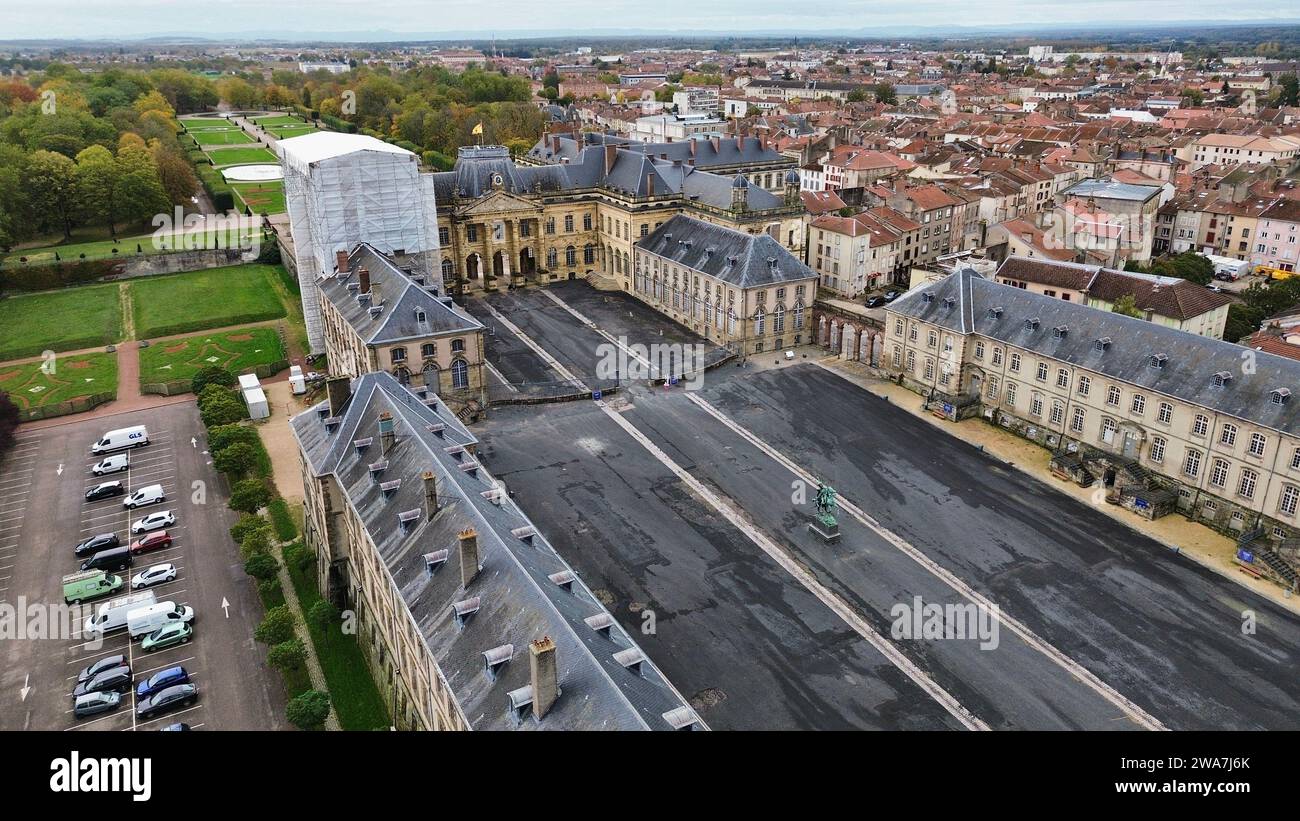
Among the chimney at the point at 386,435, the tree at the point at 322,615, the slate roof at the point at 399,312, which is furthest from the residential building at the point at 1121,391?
the tree at the point at 322,615

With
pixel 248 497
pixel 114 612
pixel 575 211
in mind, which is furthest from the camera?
pixel 575 211

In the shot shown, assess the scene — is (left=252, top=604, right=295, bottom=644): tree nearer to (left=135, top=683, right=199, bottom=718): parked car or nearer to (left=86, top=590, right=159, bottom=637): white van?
(left=135, top=683, right=199, bottom=718): parked car

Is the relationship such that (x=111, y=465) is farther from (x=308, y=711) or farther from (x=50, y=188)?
(x=50, y=188)

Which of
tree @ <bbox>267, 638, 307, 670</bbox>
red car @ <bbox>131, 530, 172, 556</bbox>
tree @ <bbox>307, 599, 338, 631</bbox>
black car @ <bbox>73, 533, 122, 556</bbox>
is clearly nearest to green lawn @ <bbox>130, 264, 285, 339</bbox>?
black car @ <bbox>73, 533, 122, 556</bbox>

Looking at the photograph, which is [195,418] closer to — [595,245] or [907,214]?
[595,245]
